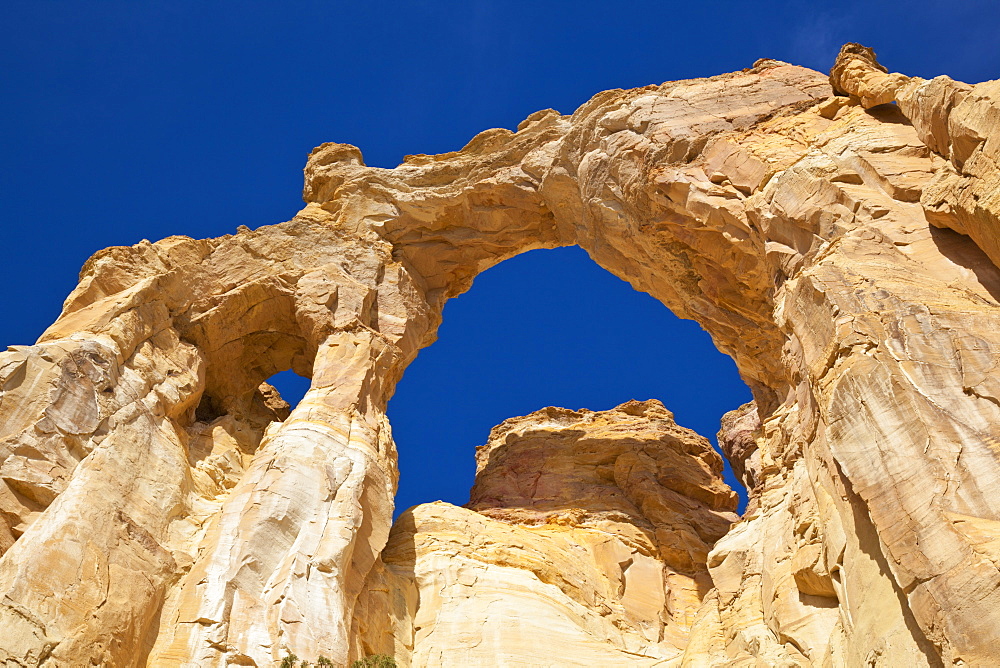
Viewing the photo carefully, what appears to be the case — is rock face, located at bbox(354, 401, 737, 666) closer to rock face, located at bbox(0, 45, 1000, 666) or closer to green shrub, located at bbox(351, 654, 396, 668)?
rock face, located at bbox(0, 45, 1000, 666)

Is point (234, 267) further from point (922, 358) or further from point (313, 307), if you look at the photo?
point (922, 358)

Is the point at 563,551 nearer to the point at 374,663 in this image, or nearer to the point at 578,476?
the point at 578,476

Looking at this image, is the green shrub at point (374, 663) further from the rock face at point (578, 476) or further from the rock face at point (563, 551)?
the rock face at point (563, 551)

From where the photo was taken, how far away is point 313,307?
19.8 metres

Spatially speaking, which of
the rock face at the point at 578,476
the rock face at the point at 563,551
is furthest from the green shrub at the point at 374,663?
the rock face at the point at 563,551

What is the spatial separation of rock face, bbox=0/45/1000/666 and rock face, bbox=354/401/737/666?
16 centimetres

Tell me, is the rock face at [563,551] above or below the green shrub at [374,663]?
above

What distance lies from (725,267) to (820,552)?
7790 mm

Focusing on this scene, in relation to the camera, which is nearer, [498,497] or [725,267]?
[725,267]

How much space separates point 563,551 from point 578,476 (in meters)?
5.66

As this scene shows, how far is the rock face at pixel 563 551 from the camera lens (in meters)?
15.4

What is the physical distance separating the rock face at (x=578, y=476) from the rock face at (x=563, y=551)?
163 millimetres

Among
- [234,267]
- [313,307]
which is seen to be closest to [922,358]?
[313,307]

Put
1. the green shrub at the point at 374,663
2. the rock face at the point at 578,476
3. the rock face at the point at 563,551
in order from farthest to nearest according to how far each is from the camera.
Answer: the rock face at the point at 563,551
the green shrub at the point at 374,663
the rock face at the point at 578,476
